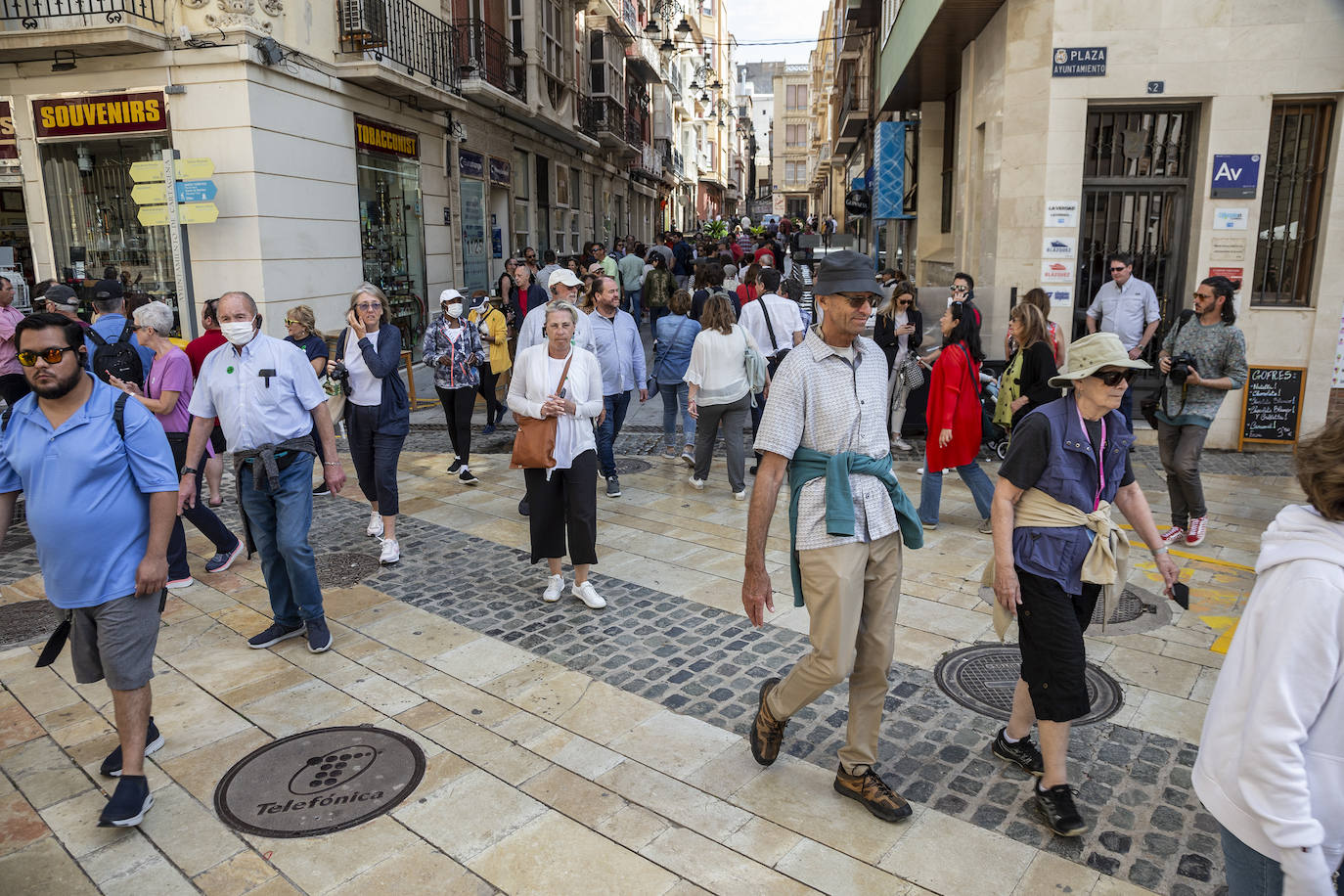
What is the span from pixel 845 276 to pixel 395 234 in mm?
14197

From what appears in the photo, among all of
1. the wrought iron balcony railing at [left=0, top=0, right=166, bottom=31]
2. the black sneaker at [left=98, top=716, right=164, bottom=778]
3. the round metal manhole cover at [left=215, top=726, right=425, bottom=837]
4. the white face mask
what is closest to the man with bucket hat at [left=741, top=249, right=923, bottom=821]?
the round metal manhole cover at [left=215, top=726, right=425, bottom=837]

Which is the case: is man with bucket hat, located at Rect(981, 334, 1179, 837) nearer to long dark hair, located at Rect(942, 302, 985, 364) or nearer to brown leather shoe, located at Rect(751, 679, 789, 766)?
brown leather shoe, located at Rect(751, 679, 789, 766)

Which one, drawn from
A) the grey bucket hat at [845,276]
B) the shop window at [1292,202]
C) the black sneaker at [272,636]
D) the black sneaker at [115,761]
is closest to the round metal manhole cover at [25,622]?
the black sneaker at [272,636]

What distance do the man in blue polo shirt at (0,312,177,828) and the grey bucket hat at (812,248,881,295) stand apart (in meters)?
2.58

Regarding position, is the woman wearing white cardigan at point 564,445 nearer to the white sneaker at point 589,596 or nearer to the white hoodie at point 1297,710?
the white sneaker at point 589,596

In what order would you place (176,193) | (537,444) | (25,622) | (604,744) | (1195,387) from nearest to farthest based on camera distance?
(604,744)
(537,444)
(25,622)
(1195,387)
(176,193)

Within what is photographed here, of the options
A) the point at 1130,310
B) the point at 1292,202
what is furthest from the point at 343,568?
the point at 1292,202

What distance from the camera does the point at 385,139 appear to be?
15273 millimetres

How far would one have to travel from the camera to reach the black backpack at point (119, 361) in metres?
6.44

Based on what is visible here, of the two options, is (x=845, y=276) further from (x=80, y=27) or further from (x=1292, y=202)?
(x=80, y=27)

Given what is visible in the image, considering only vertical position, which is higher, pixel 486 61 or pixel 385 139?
pixel 486 61

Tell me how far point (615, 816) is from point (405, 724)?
1273mm

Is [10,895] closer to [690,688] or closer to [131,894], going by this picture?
[131,894]

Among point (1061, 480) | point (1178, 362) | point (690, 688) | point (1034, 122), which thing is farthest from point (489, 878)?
point (1034, 122)
